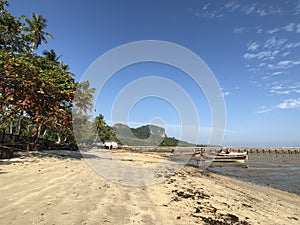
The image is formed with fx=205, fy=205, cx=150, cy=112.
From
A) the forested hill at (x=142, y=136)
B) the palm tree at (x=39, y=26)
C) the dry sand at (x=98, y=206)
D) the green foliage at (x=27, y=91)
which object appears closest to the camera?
the dry sand at (x=98, y=206)

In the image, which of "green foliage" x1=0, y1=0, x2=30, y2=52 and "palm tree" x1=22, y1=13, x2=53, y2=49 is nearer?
"green foliage" x1=0, y1=0, x2=30, y2=52

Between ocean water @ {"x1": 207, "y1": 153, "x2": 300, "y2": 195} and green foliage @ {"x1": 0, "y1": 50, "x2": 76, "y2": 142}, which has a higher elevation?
green foliage @ {"x1": 0, "y1": 50, "x2": 76, "y2": 142}

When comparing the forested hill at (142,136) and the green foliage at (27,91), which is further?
the forested hill at (142,136)

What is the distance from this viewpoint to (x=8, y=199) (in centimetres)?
504

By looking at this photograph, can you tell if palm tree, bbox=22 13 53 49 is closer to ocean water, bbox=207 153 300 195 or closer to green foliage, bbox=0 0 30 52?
green foliage, bbox=0 0 30 52

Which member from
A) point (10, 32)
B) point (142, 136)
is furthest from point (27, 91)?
point (142, 136)

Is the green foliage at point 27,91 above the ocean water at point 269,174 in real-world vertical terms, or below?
above

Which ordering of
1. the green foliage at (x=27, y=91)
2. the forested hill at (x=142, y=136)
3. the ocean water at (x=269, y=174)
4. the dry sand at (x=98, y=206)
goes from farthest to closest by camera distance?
the forested hill at (x=142, y=136) → the ocean water at (x=269, y=174) → the green foliage at (x=27, y=91) → the dry sand at (x=98, y=206)

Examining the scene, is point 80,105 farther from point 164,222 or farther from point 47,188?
point 164,222

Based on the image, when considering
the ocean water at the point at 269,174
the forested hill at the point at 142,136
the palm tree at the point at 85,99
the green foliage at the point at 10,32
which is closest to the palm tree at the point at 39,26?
the palm tree at the point at 85,99

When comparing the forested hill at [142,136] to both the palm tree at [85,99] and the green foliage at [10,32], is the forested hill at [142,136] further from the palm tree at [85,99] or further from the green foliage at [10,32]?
the green foliage at [10,32]

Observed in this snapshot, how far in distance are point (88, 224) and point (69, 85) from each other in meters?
12.0

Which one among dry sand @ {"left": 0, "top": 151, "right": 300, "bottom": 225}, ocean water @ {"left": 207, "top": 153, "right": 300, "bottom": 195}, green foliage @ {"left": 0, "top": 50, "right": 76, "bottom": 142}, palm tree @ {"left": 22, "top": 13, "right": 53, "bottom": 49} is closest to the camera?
dry sand @ {"left": 0, "top": 151, "right": 300, "bottom": 225}

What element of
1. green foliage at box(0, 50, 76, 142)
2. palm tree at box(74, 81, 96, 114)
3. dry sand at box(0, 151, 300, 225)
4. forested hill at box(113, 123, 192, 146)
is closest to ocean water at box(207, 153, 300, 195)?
dry sand at box(0, 151, 300, 225)
